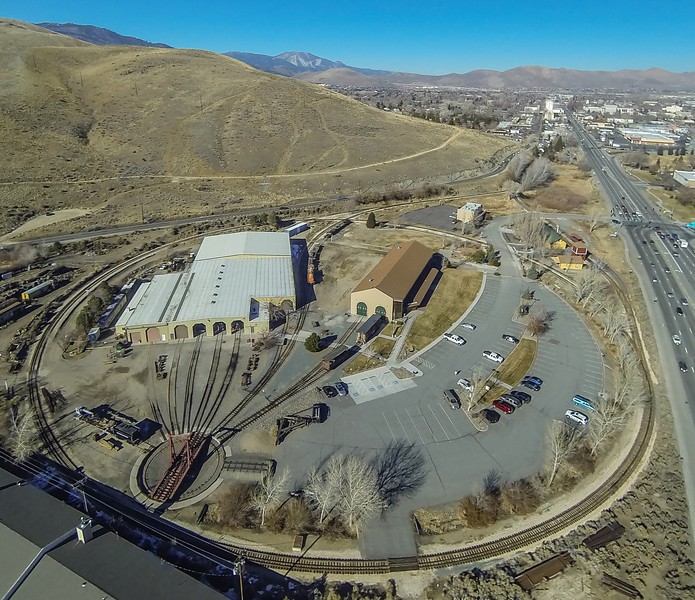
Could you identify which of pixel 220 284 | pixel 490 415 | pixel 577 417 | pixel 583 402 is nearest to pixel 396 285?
pixel 220 284

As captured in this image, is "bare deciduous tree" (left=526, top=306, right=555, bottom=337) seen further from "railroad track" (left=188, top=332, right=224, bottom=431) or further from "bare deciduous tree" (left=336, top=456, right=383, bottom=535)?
"railroad track" (left=188, top=332, right=224, bottom=431)

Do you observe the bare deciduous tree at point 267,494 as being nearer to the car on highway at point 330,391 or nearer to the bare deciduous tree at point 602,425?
the car on highway at point 330,391

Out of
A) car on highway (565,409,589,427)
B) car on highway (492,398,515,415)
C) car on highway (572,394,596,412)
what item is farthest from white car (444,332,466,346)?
car on highway (565,409,589,427)

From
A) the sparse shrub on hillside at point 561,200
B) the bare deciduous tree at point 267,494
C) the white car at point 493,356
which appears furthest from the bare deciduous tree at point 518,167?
the bare deciduous tree at point 267,494

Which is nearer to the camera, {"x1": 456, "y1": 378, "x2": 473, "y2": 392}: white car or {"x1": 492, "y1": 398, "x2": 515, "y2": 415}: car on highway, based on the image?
{"x1": 492, "y1": 398, "x2": 515, "y2": 415}: car on highway

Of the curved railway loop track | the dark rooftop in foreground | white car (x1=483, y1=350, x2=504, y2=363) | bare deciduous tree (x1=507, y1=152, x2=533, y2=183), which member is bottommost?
the curved railway loop track

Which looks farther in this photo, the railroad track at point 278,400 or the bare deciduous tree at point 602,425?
the railroad track at point 278,400

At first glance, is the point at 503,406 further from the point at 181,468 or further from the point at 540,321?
the point at 181,468
